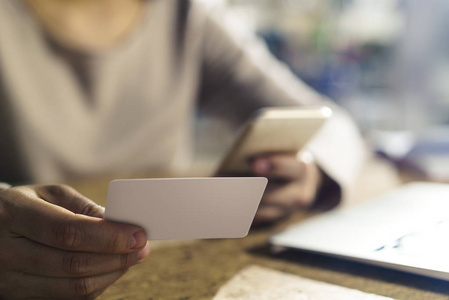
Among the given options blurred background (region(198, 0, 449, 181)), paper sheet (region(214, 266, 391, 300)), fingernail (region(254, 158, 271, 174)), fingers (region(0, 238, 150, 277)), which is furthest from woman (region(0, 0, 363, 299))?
blurred background (region(198, 0, 449, 181))

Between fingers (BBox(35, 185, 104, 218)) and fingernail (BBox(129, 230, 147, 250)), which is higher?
fingers (BBox(35, 185, 104, 218))

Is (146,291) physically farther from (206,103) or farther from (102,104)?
(206,103)

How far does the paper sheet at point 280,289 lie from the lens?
327 mm

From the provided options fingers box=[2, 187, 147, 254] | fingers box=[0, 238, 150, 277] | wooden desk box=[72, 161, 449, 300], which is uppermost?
fingers box=[2, 187, 147, 254]

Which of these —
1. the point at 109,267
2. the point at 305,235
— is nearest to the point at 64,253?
the point at 109,267

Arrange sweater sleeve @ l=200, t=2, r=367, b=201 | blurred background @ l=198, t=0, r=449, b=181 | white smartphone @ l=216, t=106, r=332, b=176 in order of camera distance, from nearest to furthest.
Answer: white smartphone @ l=216, t=106, r=332, b=176, sweater sleeve @ l=200, t=2, r=367, b=201, blurred background @ l=198, t=0, r=449, b=181

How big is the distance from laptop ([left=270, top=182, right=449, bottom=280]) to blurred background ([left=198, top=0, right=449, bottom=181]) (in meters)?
2.65

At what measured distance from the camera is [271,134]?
0.48 meters

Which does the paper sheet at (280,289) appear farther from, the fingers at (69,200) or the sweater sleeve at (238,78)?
the sweater sleeve at (238,78)

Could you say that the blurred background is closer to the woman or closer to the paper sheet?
the woman

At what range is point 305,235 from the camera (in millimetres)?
448

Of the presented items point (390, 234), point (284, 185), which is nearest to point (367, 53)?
point (284, 185)

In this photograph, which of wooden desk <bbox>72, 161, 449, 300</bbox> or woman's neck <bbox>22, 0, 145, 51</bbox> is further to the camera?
woman's neck <bbox>22, 0, 145, 51</bbox>

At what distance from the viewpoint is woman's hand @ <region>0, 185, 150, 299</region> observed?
0.28 metres
